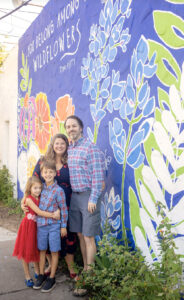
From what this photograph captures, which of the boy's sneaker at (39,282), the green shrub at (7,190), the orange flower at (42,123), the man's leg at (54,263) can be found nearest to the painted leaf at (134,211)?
the man's leg at (54,263)

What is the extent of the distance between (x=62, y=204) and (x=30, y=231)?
17.2 inches

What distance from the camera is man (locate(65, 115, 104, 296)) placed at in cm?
327

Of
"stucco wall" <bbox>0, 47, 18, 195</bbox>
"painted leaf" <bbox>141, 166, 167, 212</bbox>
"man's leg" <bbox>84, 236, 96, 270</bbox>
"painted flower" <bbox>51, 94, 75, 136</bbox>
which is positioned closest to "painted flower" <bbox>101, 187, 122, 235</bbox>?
"man's leg" <bbox>84, 236, 96, 270</bbox>

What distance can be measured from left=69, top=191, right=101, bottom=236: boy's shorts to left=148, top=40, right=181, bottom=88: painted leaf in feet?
4.40

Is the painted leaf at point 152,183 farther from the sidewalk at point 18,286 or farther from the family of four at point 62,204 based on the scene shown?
the sidewalk at point 18,286

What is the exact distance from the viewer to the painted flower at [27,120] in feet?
21.4

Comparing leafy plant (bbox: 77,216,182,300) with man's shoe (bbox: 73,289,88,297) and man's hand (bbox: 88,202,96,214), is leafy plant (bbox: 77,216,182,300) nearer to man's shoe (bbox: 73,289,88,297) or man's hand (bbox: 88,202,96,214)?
man's shoe (bbox: 73,289,88,297)

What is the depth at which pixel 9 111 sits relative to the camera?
27.3 ft

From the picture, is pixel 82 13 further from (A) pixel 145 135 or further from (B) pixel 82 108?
(A) pixel 145 135

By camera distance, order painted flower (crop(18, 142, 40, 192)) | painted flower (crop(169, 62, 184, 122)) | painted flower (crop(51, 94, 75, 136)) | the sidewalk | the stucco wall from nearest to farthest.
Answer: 1. painted flower (crop(169, 62, 184, 122))
2. the sidewalk
3. painted flower (crop(51, 94, 75, 136))
4. painted flower (crop(18, 142, 40, 192))
5. the stucco wall

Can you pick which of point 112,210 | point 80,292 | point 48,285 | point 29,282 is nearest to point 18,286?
point 29,282

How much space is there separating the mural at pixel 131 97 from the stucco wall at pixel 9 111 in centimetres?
277

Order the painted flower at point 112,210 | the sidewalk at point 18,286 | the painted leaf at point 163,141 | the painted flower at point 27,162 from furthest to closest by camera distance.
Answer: the painted flower at point 27,162 < the painted flower at point 112,210 < the sidewalk at point 18,286 < the painted leaf at point 163,141

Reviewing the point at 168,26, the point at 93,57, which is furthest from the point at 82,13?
the point at 168,26
